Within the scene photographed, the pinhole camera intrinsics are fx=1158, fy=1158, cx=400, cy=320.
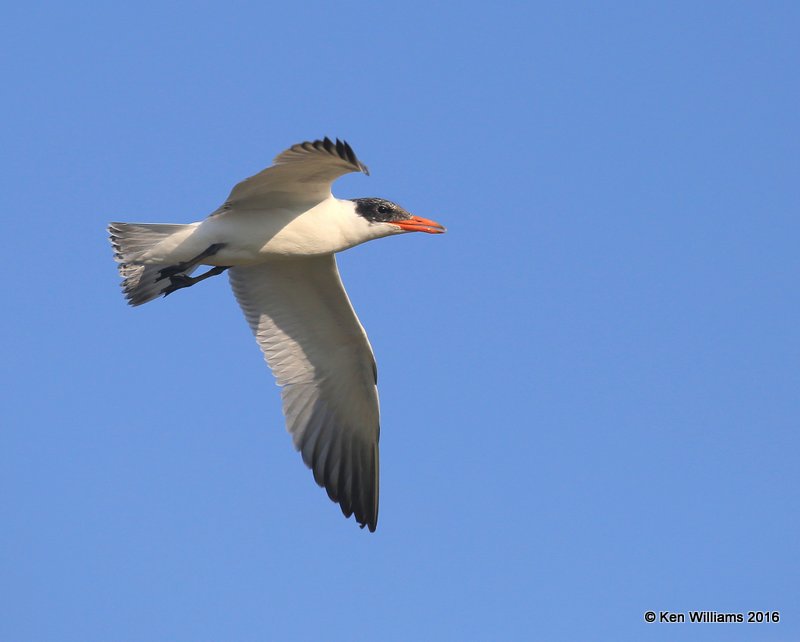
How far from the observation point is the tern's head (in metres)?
11.0

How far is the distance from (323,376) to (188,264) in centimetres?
238

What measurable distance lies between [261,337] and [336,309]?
0.97m

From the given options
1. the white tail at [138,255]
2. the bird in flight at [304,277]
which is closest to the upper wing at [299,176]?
the bird in flight at [304,277]

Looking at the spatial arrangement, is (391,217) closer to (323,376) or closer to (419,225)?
(419,225)

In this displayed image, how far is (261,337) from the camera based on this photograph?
12.7 meters

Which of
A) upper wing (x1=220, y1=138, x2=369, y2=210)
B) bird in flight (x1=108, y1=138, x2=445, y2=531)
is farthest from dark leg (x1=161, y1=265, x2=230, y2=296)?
upper wing (x1=220, y1=138, x2=369, y2=210)

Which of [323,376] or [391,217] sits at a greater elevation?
[391,217]

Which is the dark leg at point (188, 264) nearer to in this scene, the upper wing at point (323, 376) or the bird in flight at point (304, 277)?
the bird in flight at point (304, 277)

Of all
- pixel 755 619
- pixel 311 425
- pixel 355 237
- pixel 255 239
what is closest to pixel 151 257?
pixel 255 239

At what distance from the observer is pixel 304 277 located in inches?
478

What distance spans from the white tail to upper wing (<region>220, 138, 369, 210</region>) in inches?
28.5

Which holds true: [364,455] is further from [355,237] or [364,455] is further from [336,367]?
[355,237]

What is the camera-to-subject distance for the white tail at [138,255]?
11.1 m

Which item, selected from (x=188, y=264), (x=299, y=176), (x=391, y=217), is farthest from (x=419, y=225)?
(x=188, y=264)
